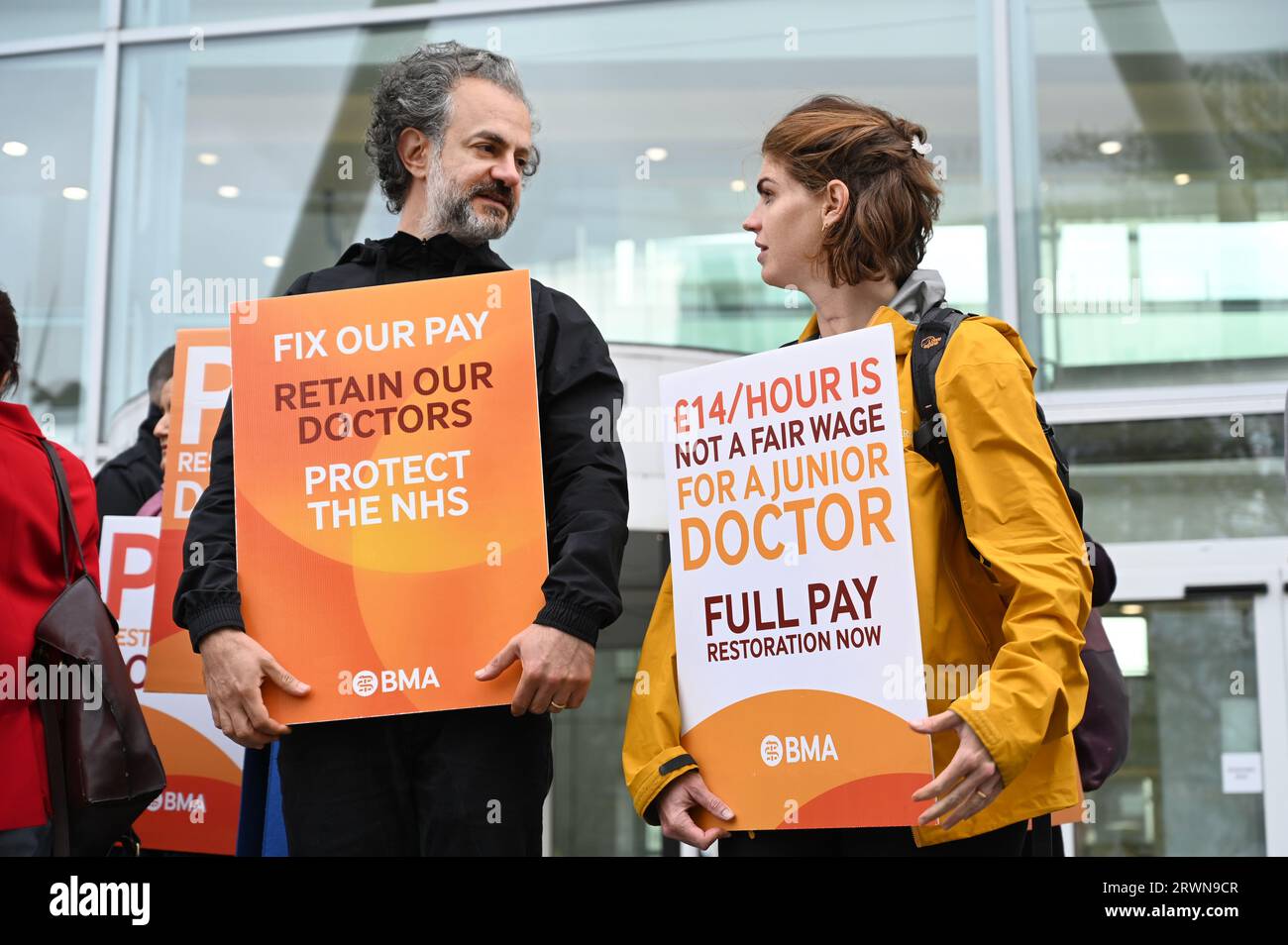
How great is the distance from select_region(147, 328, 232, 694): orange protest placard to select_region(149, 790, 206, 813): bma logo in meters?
0.30

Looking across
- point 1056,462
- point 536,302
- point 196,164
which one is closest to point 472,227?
point 536,302

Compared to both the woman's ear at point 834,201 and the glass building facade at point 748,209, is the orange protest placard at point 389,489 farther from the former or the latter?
the glass building facade at point 748,209

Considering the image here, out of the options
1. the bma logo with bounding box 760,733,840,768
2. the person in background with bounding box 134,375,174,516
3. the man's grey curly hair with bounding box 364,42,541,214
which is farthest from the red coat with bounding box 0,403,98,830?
the bma logo with bounding box 760,733,840,768

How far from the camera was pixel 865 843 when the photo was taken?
2.19 m

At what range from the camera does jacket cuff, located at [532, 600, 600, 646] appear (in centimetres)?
233

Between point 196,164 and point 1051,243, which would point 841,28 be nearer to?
Result: point 1051,243

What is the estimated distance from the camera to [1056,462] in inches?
86.8

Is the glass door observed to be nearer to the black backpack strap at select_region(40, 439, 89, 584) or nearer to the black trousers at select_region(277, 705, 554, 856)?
the black trousers at select_region(277, 705, 554, 856)

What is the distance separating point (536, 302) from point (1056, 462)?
0.99 metres

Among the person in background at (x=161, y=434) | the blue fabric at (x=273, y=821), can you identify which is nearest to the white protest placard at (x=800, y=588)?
the blue fabric at (x=273, y=821)

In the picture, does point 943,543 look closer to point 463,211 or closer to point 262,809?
point 463,211

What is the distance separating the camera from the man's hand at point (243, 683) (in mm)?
2340

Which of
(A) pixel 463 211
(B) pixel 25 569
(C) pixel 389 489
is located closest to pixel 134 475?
(B) pixel 25 569

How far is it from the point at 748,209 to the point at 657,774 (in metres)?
5.84
